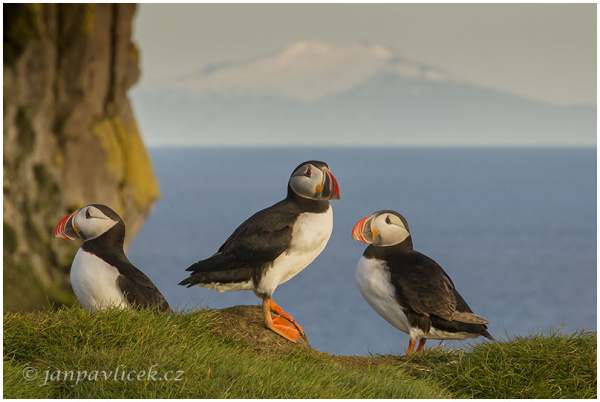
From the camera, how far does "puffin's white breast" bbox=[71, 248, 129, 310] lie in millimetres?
6035

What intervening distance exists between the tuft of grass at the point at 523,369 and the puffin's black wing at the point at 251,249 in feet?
5.36

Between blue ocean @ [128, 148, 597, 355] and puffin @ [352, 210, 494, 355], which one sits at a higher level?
puffin @ [352, 210, 494, 355]

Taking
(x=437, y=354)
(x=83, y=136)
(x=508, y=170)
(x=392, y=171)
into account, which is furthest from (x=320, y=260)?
(x=508, y=170)

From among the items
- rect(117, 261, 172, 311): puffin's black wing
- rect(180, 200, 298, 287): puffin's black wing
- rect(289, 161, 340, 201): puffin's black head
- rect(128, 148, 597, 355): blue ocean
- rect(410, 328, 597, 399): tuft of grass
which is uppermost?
rect(289, 161, 340, 201): puffin's black head

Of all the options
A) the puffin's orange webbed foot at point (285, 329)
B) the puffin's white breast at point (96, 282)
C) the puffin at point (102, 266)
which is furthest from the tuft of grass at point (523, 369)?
the puffin's white breast at point (96, 282)

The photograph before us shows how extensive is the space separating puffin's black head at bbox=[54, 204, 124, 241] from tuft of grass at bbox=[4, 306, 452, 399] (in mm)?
637

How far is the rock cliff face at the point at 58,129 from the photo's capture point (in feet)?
51.2

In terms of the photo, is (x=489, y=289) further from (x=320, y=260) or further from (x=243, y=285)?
(x=243, y=285)

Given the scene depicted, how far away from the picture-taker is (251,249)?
241 inches

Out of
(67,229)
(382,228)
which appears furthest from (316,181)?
(67,229)

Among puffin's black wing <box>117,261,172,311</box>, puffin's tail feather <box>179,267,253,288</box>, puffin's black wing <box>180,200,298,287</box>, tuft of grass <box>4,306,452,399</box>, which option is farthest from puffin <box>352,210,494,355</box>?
puffin's black wing <box>117,261,172,311</box>

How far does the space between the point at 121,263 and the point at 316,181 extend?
1.75 metres

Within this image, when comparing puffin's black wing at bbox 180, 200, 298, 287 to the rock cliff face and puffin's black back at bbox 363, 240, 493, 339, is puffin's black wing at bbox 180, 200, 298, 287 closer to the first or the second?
puffin's black back at bbox 363, 240, 493, 339

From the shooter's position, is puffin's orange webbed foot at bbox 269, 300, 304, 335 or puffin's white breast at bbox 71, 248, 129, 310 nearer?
puffin's white breast at bbox 71, 248, 129, 310
